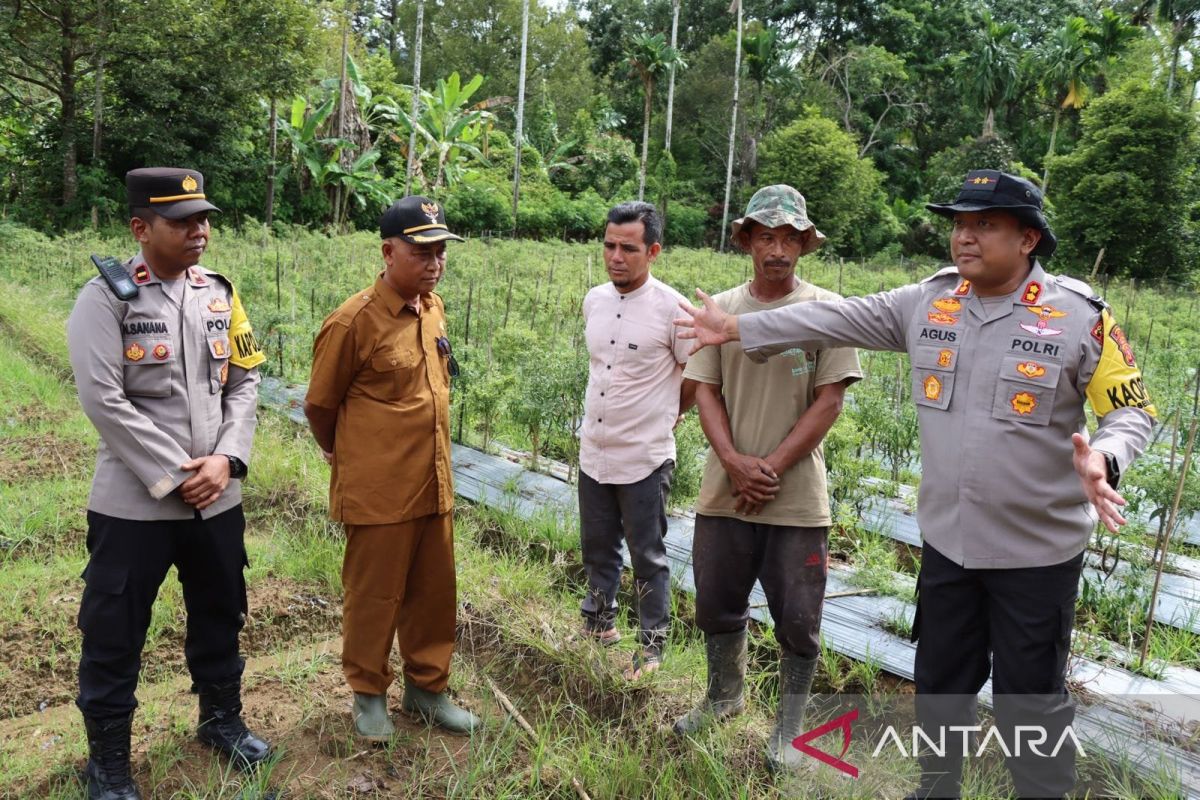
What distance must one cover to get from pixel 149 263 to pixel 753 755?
246 cm

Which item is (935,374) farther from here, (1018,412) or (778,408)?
(778,408)

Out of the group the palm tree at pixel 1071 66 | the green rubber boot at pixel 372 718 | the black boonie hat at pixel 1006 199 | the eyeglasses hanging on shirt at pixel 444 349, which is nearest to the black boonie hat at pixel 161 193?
the eyeglasses hanging on shirt at pixel 444 349

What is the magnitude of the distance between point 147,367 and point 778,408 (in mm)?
1954

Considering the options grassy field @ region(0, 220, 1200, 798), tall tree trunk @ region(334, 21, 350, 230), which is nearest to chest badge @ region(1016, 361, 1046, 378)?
grassy field @ region(0, 220, 1200, 798)

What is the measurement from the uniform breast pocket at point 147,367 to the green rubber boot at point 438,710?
4.23 ft

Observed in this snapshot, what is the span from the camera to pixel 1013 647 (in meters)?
2.39

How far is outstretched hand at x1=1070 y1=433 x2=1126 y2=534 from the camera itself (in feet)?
6.66

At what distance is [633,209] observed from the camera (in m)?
3.54

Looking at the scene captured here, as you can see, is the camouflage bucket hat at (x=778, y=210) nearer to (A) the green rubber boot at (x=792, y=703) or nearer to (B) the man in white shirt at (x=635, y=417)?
(B) the man in white shirt at (x=635, y=417)

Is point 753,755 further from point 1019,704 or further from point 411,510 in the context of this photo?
point 411,510

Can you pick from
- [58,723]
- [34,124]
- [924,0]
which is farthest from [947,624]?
[924,0]

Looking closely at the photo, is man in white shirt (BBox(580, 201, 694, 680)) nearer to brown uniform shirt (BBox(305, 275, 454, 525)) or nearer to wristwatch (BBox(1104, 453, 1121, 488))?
brown uniform shirt (BBox(305, 275, 454, 525))

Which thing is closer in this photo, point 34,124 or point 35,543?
point 35,543

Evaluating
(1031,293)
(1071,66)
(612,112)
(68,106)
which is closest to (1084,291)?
(1031,293)
